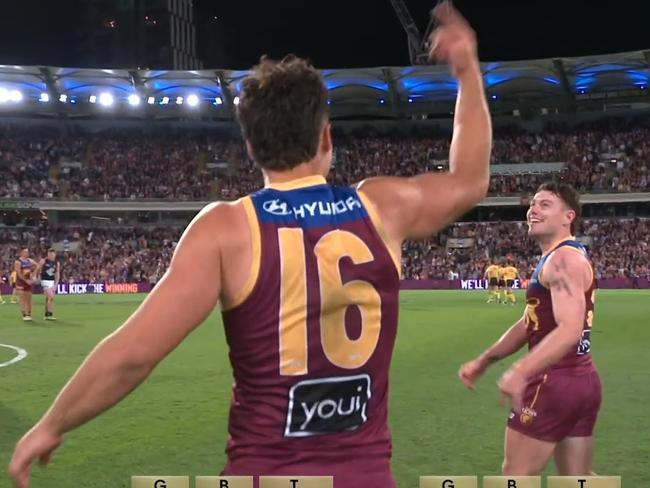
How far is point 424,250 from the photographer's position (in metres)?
52.7

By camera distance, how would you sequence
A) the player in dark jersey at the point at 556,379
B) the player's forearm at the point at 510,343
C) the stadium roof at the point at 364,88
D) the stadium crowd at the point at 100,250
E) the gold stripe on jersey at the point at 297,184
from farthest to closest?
the stadium roof at the point at 364,88
the stadium crowd at the point at 100,250
the player's forearm at the point at 510,343
the player in dark jersey at the point at 556,379
the gold stripe on jersey at the point at 297,184

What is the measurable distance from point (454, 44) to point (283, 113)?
648 millimetres

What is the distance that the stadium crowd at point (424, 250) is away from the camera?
4806 cm

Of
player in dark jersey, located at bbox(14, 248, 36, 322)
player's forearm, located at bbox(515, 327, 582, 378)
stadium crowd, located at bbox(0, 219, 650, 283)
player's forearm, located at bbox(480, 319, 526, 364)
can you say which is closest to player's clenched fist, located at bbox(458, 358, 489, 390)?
player's forearm, located at bbox(480, 319, 526, 364)

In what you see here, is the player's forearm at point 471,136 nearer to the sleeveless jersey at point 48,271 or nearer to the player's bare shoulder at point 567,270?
the player's bare shoulder at point 567,270

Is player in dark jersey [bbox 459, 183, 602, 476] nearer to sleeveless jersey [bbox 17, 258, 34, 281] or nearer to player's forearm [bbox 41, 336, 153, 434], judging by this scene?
player's forearm [bbox 41, 336, 153, 434]

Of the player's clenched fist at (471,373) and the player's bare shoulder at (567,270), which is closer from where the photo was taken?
the player's bare shoulder at (567,270)

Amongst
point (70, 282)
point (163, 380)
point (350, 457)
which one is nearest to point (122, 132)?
point (70, 282)

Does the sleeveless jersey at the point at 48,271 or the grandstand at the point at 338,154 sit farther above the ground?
the grandstand at the point at 338,154

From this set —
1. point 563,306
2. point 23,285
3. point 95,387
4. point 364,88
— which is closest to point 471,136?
point 95,387

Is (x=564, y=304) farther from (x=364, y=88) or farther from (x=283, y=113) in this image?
(x=364, y=88)

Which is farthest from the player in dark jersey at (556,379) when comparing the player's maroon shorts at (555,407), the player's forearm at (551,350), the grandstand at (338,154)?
the grandstand at (338,154)

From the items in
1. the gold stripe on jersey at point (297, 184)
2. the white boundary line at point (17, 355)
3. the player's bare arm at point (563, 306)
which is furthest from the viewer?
the white boundary line at point (17, 355)

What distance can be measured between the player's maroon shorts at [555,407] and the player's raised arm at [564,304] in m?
0.53
